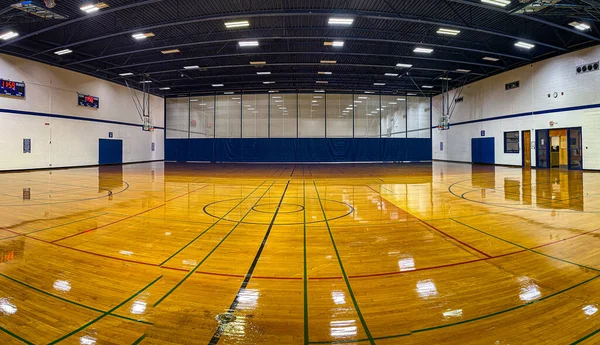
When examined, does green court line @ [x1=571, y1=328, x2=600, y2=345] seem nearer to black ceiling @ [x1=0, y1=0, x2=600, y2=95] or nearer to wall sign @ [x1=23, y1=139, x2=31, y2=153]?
black ceiling @ [x1=0, y1=0, x2=600, y2=95]

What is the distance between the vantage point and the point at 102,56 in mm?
16078

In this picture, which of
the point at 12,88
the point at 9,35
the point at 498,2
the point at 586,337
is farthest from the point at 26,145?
the point at 498,2

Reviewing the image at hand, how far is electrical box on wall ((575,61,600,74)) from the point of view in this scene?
14.7 metres

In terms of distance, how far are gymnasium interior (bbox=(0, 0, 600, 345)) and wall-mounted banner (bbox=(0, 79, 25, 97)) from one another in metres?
0.09

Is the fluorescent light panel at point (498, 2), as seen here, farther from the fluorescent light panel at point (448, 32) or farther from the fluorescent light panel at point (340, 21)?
the fluorescent light panel at point (340, 21)

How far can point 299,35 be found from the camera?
13727mm

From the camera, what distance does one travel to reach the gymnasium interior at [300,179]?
2410 mm

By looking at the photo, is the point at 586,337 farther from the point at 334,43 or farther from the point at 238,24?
the point at 334,43

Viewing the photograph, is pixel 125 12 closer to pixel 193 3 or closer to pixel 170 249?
pixel 193 3

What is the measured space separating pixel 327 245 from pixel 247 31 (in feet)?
44.0

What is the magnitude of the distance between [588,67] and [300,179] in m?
16.7

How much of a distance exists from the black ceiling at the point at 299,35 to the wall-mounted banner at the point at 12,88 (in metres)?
1.65

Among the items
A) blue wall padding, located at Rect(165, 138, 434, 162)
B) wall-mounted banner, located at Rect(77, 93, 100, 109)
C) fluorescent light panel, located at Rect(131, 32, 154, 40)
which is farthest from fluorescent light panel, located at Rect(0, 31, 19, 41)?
blue wall padding, located at Rect(165, 138, 434, 162)

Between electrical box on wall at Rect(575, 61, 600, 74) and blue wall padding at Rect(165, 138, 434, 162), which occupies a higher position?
electrical box on wall at Rect(575, 61, 600, 74)
